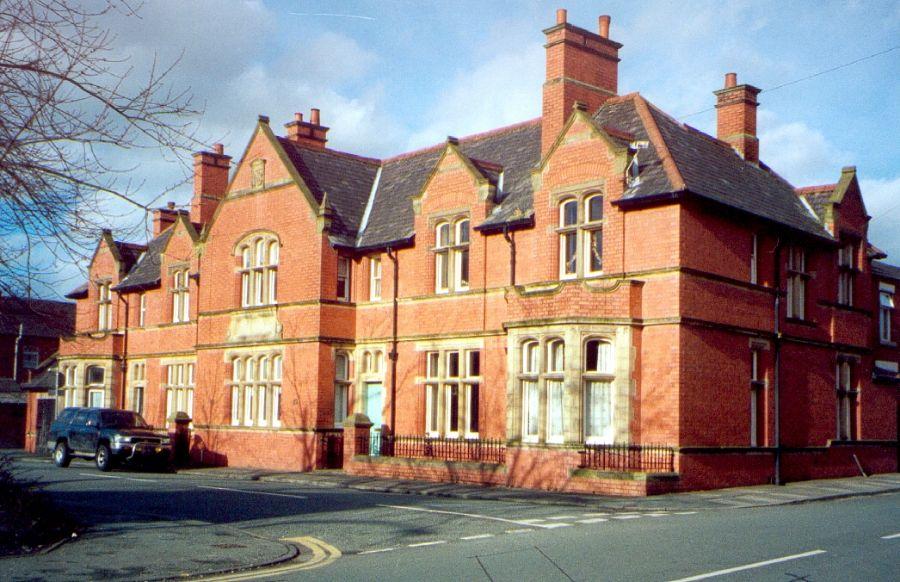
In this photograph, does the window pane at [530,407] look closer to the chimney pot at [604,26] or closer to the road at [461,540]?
the road at [461,540]

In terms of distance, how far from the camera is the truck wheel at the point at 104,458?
1208 inches

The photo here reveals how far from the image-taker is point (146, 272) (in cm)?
4162

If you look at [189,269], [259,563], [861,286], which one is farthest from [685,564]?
[189,269]

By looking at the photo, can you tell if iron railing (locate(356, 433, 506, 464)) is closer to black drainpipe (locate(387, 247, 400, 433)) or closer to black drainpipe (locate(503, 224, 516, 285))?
black drainpipe (locate(387, 247, 400, 433))

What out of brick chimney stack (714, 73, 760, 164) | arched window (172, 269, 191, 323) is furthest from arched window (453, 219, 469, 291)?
arched window (172, 269, 191, 323)

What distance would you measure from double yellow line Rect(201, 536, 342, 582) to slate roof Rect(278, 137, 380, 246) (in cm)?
1742

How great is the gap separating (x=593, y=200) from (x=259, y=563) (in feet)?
50.0

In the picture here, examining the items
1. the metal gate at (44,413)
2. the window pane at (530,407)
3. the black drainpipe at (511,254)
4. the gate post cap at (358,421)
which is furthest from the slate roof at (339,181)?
the metal gate at (44,413)

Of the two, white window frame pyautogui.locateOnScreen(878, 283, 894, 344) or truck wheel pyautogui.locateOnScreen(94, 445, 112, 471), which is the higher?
white window frame pyautogui.locateOnScreen(878, 283, 894, 344)

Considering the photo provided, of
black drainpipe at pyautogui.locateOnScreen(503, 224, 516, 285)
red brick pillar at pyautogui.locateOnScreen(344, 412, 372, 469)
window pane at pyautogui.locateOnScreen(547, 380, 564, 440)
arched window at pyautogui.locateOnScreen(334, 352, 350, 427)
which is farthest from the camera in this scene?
arched window at pyautogui.locateOnScreen(334, 352, 350, 427)

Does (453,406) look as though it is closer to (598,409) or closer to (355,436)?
(355,436)

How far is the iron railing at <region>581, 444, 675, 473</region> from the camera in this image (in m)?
22.8

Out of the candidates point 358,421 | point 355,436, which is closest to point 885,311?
point 358,421

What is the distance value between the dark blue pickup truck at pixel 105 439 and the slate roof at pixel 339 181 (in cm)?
856
